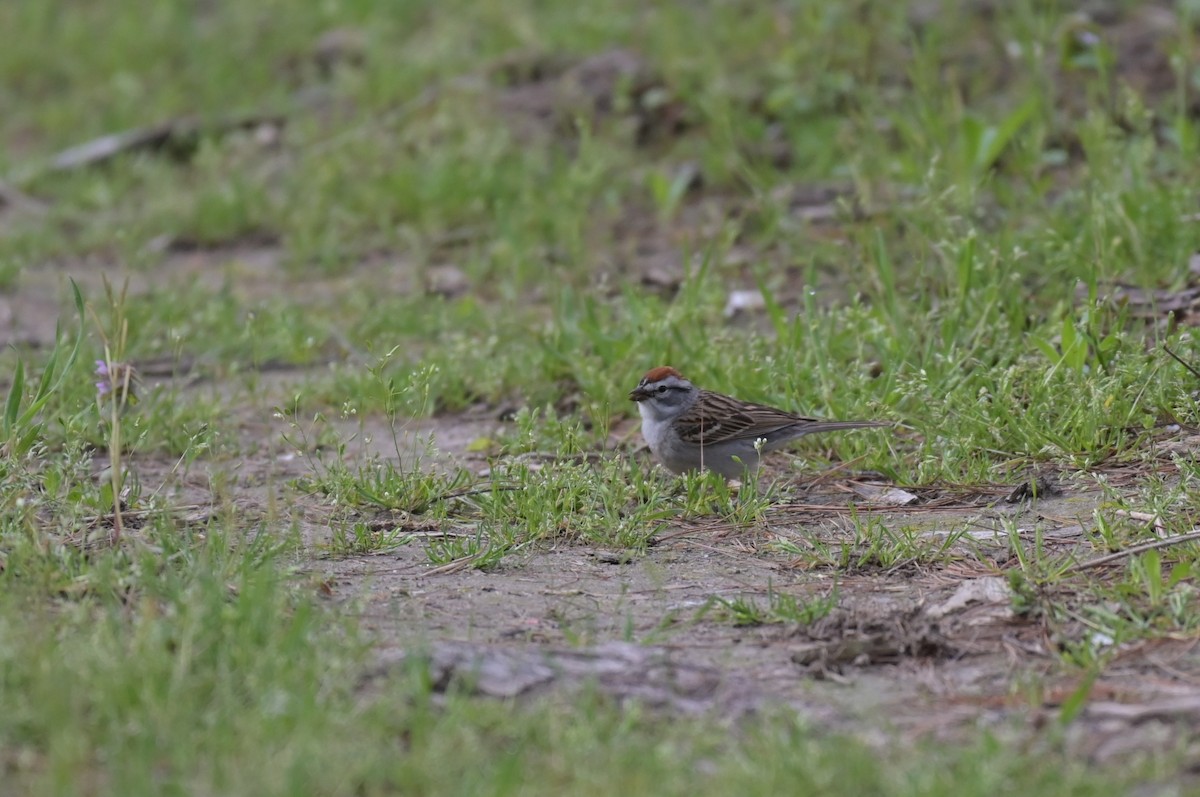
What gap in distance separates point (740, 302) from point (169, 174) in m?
4.77

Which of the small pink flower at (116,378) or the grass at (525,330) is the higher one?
the small pink flower at (116,378)

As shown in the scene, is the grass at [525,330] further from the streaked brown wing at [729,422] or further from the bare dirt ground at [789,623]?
the streaked brown wing at [729,422]

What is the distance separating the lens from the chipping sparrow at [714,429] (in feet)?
19.5

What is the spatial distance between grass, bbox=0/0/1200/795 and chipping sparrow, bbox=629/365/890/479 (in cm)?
17

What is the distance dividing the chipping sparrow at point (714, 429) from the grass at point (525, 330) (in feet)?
0.57

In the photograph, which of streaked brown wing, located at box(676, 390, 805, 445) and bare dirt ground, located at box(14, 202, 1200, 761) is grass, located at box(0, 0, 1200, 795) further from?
streaked brown wing, located at box(676, 390, 805, 445)

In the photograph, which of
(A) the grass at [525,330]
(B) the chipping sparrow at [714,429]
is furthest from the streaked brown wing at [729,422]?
(A) the grass at [525,330]

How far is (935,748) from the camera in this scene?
139 inches

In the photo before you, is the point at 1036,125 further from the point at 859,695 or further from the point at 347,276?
the point at 859,695

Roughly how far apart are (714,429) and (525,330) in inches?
63.3

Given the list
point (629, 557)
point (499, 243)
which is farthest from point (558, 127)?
point (629, 557)

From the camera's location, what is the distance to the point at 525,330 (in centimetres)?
732

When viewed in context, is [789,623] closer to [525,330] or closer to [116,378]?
[116,378]

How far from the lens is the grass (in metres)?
3.55
